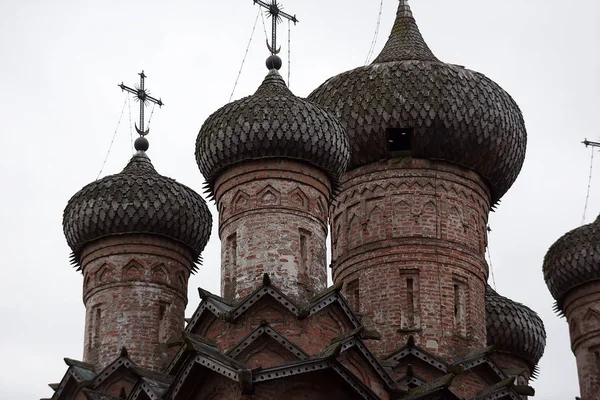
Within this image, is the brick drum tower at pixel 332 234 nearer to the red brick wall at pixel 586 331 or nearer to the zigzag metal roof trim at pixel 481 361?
the zigzag metal roof trim at pixel 481 361

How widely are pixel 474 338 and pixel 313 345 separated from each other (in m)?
4.63

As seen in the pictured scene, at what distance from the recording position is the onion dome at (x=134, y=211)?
87.4 feet

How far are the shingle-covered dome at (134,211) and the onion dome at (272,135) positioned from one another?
231 centimetres

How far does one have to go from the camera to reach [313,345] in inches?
887

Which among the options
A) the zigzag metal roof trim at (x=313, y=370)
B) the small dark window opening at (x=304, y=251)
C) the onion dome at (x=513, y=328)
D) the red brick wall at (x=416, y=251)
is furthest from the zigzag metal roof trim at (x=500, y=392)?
the onion dome at (x=513, y=328)

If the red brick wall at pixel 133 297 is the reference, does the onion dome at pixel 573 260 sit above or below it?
above

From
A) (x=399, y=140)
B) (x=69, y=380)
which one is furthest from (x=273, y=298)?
(x=399, y=140)

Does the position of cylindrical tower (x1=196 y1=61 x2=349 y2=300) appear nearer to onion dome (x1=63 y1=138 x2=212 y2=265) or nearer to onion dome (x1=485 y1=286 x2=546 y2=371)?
onion dome (x1=63 y1=138 x2=212 y2=265)

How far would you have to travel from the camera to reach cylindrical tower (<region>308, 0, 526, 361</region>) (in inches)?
1030

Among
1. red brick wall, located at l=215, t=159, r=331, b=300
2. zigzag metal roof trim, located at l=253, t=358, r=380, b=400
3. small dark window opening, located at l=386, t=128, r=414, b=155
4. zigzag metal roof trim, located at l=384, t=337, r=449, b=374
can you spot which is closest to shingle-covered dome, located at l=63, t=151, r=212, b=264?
red brick wall, located at l=215, t=159, r=331, b=300

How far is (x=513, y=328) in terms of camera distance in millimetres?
29797

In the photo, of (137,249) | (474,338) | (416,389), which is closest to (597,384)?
(474,338)

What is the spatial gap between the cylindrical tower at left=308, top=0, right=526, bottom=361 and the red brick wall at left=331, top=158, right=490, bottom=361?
18mm

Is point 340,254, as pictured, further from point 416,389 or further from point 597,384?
point 597,384
